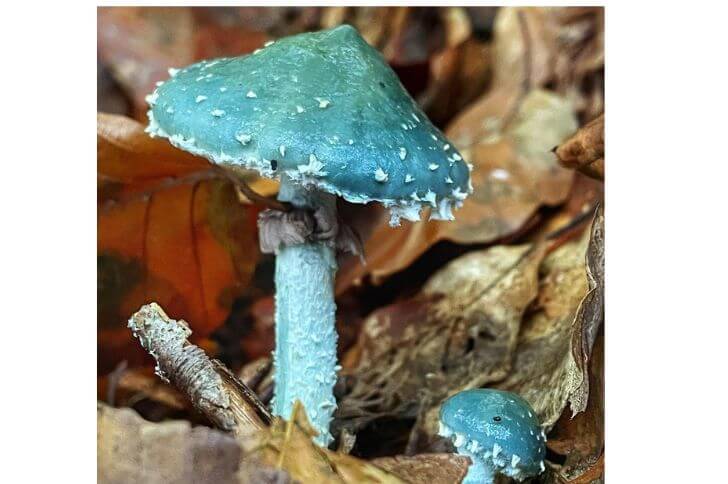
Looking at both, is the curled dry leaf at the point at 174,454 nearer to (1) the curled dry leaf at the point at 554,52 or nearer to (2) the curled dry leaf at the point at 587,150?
(2) the curled dry leaf at the point at 587,150

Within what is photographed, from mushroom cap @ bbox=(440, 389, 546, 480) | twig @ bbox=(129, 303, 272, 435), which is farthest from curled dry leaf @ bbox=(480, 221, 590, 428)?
twig @ bbox=(129, 303, 272, 435)

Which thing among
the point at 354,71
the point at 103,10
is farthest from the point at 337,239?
the point at 103,10

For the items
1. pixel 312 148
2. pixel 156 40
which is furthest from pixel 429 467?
pixel 156 40

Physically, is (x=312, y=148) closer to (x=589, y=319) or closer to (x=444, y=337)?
(x=589, y=319)

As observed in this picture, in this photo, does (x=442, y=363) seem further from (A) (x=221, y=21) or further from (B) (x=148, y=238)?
(A) (x=221, y=21)

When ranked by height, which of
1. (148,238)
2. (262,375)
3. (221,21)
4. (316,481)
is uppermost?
(221,21)

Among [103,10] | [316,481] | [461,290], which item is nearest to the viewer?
[316,481]

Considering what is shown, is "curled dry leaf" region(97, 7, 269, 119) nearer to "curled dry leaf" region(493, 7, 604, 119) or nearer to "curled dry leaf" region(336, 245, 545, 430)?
"curled dry leaf" region(493, 7, 604, 119)

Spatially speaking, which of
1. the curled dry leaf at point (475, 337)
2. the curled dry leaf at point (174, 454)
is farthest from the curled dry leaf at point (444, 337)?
the curled dry leaf at point (174, 454)
